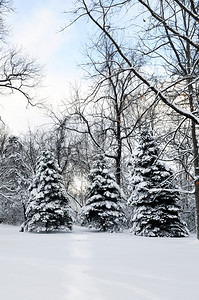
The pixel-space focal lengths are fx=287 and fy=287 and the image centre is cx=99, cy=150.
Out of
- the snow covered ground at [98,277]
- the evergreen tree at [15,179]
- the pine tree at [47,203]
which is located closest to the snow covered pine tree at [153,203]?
the pine tree at [47,203]

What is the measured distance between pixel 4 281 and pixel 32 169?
2131 cm

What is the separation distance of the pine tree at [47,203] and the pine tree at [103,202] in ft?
→ 3.99

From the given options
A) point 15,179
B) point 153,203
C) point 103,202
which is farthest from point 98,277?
point 15,179

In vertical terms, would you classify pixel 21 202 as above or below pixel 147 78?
below

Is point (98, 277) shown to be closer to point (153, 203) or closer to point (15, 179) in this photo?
point (153, 203)

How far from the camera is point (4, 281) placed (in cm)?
318

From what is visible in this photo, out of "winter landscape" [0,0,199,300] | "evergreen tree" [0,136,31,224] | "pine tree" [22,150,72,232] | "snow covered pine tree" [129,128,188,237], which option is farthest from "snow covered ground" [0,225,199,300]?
"evergreen tree" [0,136,31,224]

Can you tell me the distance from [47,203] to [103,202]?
2932 millimetres

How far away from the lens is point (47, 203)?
1502 centimetres

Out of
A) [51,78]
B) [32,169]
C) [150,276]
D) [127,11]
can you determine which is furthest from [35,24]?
[32,169]

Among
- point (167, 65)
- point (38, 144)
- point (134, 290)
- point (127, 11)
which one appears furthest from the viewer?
point (38, 144)

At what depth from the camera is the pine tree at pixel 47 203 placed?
1476cm

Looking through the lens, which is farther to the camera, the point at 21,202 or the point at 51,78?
the point at 21,202

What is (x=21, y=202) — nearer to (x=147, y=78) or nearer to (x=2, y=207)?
(x=2, y=207)
